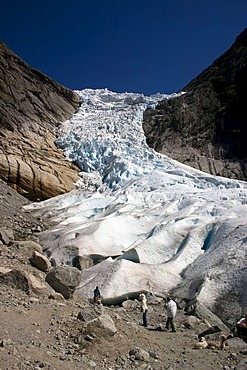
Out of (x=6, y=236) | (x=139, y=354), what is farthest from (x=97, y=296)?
(x=6, y=236)

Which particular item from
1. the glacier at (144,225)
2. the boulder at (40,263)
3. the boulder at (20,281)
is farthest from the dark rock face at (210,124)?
the boulder at (20,281)

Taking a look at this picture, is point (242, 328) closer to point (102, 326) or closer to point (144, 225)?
point (102, 326)

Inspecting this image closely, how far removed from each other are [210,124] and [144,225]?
18137 millimetres

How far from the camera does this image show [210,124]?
3200cm

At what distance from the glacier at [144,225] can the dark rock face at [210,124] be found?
2804 millimetres

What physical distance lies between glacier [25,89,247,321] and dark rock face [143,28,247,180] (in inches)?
110

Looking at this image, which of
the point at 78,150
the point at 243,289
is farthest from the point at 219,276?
the point at 78,150

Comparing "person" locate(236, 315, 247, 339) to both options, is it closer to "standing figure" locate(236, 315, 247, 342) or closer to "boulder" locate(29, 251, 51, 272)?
"standing figure" locate(236, 315, 247, 342)

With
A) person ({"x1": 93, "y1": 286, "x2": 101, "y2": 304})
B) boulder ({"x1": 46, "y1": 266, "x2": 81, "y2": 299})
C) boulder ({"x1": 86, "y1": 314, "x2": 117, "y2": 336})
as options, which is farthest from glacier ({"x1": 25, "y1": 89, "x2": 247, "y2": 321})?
boulder ({"x1": 86, "y1": 314, "x2": 117, "y2": 336})

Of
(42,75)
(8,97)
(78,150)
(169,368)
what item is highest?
(42,75)

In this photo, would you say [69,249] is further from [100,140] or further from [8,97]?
[8,97]

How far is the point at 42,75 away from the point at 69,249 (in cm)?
2431

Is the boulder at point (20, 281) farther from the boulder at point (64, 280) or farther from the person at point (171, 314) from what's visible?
the person at point (171, 314)

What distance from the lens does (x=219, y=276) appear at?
10555 millimetres
